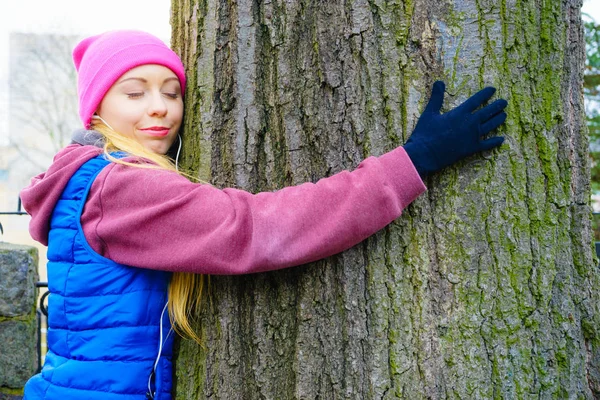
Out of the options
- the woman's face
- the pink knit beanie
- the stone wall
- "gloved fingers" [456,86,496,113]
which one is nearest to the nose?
the woman's face

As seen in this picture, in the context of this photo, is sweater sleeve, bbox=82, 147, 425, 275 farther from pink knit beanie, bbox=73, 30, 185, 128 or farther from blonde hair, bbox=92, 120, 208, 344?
pink knit beanie, bbox=73, 30, 185, 128

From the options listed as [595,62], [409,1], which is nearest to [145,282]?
[409,1]

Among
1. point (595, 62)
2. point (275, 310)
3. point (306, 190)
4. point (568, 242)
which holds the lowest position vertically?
point (595, 62)

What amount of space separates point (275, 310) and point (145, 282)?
0.40m

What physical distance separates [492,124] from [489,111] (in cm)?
4

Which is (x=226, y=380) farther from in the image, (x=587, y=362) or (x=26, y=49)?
(x=26, y=49)

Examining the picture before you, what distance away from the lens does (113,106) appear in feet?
5.92

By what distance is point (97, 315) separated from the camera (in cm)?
164

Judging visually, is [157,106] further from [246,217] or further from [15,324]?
[15,324]

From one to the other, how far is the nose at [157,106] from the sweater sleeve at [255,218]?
31 centimetres

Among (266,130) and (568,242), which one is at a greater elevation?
(266,130)

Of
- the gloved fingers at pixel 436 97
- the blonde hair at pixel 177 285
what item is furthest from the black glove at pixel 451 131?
the blonde hair at pixel 177 285

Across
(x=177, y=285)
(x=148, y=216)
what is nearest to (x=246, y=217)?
(x=148, y=216)

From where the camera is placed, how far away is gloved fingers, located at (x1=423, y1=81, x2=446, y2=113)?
4.99 feet
